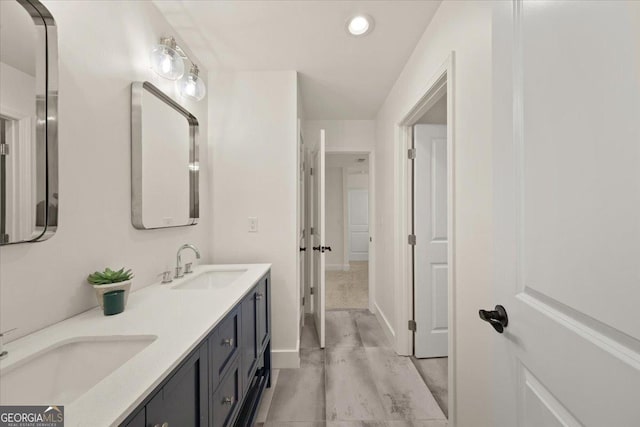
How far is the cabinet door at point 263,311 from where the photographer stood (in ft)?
5.07

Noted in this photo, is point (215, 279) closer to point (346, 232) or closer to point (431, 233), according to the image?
point (431, 233)

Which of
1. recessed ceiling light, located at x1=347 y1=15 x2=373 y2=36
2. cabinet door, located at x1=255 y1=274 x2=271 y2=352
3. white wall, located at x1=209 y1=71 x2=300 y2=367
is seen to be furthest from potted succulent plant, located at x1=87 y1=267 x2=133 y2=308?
Result: recessed ceiling light, located at x1=347 y1=15 x2=373 y2=36

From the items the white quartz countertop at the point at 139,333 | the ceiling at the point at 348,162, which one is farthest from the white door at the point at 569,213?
the ceiling at the point at 348,162

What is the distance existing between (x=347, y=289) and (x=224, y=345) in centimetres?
326

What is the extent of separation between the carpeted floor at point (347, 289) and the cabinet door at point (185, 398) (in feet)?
8.50

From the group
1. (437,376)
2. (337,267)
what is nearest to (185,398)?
(437,376)

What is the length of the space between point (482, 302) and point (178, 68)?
6.50 feet

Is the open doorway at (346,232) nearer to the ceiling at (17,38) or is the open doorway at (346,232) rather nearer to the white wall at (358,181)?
the white wall at (358,181)

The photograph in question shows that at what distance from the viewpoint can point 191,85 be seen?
162cm

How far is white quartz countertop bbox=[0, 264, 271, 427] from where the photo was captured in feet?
1.64

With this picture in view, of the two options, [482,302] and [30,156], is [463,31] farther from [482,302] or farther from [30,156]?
[30,156]

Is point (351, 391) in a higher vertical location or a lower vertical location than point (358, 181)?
lower

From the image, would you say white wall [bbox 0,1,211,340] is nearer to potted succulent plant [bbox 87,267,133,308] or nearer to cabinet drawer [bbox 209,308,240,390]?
potted succulent plant [bbox 87,267,133,308]

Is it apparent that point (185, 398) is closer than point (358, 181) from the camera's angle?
Yes
